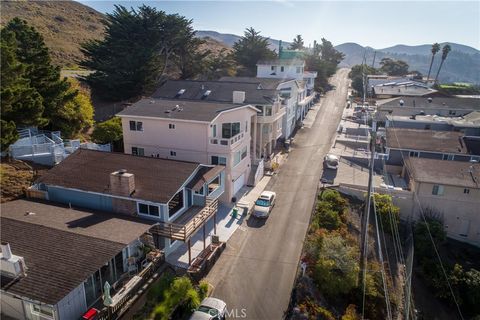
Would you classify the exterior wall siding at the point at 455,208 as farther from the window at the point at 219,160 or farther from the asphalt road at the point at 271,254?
the window at the point at 219,160

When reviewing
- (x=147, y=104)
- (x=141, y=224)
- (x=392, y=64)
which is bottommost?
(x=141, y=224)

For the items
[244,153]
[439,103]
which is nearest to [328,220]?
[244,153]

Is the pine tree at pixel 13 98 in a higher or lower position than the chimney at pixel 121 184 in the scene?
higher

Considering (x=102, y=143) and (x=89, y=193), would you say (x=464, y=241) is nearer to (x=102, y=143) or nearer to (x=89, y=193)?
(x=89, y=193)

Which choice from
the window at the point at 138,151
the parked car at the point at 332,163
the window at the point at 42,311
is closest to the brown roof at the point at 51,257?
the window at the point at 42,311

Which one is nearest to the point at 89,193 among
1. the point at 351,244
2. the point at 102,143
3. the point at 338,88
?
the point at 102,143

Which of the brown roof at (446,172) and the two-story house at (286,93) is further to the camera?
the two-story house at (286,93)
